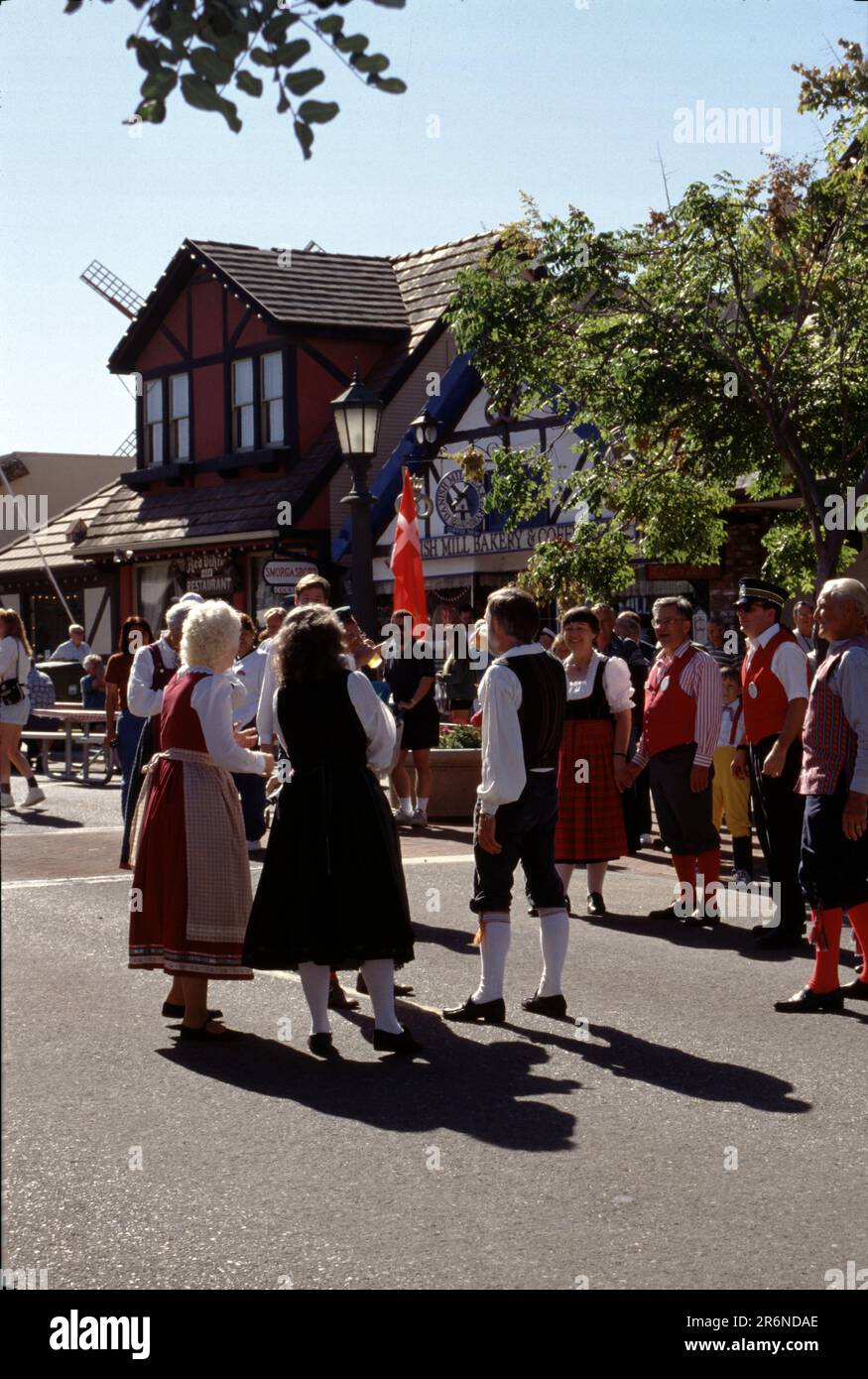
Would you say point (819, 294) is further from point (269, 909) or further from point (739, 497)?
point (269, 909)

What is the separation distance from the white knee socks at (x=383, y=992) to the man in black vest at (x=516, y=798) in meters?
0.71

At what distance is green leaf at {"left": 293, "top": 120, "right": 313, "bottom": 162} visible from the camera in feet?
10.6

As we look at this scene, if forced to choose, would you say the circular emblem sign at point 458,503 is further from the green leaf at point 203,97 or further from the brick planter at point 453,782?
the green leaf at point 203,97

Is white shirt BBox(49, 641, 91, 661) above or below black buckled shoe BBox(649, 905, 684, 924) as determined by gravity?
above

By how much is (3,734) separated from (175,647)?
7997mm

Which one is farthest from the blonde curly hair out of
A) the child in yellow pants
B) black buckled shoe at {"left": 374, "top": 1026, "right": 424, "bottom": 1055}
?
the child in yellow pants

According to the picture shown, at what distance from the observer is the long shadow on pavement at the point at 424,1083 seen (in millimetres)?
6383

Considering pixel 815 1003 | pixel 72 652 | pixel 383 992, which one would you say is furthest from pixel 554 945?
pixel 72 652

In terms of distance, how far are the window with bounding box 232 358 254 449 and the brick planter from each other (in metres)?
17.9

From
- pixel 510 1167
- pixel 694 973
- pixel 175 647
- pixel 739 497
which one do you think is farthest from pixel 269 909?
pixel 739 497

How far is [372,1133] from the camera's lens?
6254mm

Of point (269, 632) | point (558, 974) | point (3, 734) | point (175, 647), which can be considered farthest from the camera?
point (3, 734)

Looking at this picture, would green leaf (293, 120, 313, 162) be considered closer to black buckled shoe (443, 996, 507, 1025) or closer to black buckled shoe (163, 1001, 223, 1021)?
black buckled shoe (443, 996, 507, 1025)

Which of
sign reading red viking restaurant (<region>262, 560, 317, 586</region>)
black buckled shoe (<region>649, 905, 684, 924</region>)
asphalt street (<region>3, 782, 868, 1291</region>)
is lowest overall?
asphalt street (<region>3, 782, 868, 1291</region>)
